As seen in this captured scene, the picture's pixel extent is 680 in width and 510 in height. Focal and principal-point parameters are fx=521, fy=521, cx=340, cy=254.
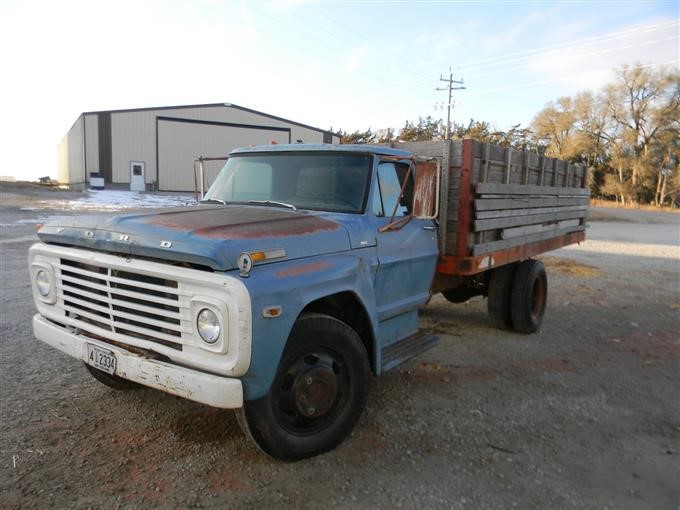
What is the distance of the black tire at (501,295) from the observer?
640 centimetres

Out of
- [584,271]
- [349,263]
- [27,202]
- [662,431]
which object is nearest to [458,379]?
[662,431]

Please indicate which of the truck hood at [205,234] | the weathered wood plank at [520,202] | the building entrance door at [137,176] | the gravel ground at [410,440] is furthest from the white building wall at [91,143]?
the truck hood at [205,234]

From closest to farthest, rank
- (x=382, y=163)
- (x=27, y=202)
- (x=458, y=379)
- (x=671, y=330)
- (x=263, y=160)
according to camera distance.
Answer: (x=382, y=163) → (x=263, y=160) → (x=458, y=379) → (x=671, y=330) → (x=27, y=202)

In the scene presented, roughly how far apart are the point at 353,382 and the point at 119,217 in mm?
1912

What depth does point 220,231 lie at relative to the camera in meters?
3.01

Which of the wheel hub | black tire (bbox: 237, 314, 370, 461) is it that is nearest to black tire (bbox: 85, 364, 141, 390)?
black tire (bbox: 237, 314, 370, 461)

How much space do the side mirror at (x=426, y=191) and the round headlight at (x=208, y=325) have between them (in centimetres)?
207

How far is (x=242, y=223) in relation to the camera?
328cm

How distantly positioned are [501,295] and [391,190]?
2.83 meters

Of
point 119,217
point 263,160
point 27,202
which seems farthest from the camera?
point 27,202

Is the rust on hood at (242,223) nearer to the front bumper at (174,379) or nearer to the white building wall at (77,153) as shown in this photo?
Result: the front bumper at (174,379)

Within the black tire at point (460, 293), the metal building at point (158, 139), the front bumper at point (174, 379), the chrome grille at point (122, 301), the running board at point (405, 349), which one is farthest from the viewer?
the metal building at point (158, 139)

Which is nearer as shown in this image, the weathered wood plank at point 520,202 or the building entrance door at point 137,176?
the weathered wood plank at point 520,202

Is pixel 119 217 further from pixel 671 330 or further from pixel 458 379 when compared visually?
pixel 671 330
